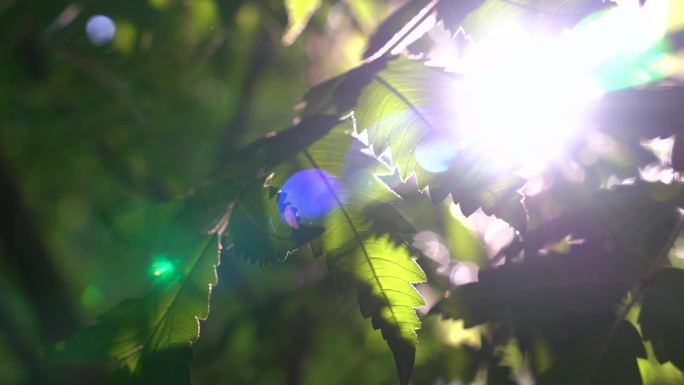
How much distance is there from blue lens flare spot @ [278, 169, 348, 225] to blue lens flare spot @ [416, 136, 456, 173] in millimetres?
116

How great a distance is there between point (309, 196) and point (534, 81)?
14.6 inches

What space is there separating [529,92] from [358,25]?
3.29 ft

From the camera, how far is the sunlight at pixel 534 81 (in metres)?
0.77

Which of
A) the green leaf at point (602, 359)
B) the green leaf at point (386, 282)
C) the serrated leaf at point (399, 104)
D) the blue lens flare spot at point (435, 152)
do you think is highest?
the serrated leaf at point (399, 104)

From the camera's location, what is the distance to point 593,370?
2.72 ft

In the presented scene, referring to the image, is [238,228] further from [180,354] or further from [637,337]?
[637,337]

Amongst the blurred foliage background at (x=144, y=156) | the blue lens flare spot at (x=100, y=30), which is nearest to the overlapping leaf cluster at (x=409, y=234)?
the blurred foliage background at (x=144, y=156)

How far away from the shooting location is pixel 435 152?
77 cm

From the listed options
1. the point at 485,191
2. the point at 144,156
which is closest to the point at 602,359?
the point at 485,191

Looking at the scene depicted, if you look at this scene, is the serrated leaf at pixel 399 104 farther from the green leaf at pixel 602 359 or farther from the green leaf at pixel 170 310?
the green leaf at pixel 602 359

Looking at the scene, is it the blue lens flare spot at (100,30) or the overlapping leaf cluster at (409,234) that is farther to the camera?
the blue lens flare spot at (100,30)

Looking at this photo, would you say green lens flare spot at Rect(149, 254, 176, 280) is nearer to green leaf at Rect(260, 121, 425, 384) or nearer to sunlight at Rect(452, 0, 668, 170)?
green leaf at Rect(260, 121, 425, 384)

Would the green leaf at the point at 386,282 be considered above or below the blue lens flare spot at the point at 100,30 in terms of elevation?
below

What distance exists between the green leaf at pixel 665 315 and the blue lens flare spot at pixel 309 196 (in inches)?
18.7
